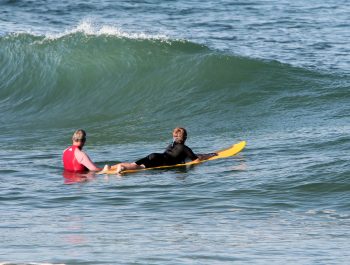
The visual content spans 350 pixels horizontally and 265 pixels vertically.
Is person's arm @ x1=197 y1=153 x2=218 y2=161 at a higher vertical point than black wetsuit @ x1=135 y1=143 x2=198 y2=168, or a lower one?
lower

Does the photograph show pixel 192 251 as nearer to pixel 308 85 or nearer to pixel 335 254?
pixel 335 254

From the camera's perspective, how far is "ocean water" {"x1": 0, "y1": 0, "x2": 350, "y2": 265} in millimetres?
10094

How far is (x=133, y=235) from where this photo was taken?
1026cm

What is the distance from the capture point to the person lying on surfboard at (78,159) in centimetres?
1455

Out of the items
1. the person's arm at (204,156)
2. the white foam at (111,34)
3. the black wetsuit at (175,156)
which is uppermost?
the white foam at (111,34)

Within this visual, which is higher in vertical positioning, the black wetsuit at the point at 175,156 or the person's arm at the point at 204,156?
the black wetsuit at the point at 175,156

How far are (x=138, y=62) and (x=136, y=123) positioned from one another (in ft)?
14.6

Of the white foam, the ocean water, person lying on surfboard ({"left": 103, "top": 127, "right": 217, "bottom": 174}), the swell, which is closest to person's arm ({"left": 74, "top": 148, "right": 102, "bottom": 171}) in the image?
the ocean water

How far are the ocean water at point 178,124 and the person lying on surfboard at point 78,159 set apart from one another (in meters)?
0.28

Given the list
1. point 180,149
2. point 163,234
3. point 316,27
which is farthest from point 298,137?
point 316,27

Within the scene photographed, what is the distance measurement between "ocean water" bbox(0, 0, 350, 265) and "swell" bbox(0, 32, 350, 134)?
0.05 m

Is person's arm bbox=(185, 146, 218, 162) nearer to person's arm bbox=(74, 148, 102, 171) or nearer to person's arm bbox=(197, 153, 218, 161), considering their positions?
person's arm bbox=(197, 153, 218, 161)

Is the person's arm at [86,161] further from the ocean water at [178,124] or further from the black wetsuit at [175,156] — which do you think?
the black wetsuit at [175,156]

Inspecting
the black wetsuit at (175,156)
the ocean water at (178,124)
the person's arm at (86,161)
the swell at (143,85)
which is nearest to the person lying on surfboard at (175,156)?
the black wetsuit at (175,156)
